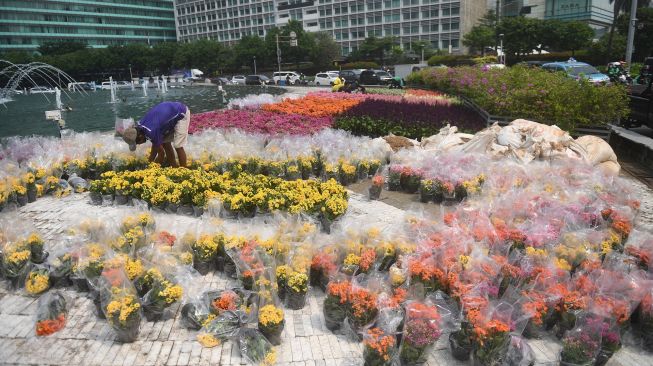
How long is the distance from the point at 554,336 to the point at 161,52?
83.4 metres

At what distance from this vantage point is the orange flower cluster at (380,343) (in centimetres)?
339

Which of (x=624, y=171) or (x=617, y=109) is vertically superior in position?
(x=617, y=109)

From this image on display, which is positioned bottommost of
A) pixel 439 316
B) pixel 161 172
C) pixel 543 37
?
pixel 439 316

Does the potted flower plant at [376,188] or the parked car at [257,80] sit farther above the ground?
the parked car at [257,80]

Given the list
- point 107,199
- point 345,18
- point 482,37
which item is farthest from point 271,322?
point 345,18

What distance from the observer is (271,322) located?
3740 mm

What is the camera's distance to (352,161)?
8406mm

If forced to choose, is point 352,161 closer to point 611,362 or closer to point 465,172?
point 465,172

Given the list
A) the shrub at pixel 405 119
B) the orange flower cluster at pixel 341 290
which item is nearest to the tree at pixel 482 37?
the shrub at pixel 405 119

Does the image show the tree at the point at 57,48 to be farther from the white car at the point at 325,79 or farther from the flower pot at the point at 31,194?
the flower pot at the point at 31,194

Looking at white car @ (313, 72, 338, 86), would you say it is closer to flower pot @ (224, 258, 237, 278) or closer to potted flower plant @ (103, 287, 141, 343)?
flower pot @ (224, 258, 237, 278)

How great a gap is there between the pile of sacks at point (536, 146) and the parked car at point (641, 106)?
3969 mm

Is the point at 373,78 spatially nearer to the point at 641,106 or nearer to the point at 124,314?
the point at 641,106

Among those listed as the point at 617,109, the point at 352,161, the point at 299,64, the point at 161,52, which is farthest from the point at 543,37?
the point at 161,52
